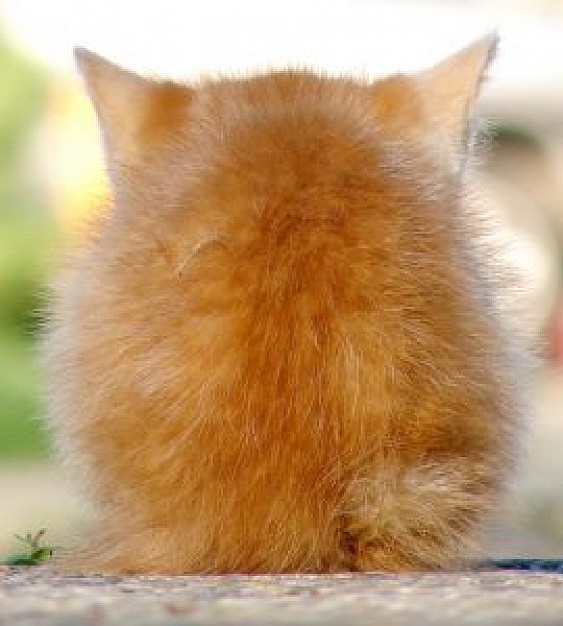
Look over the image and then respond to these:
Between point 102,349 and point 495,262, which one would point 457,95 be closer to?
point 495,262

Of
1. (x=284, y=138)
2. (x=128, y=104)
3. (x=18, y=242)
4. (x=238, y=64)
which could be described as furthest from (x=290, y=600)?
(x=238, y=64)

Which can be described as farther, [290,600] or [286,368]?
[286,368]

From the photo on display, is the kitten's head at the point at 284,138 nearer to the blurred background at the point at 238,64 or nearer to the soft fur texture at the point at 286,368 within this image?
the soft fur texture at the point at 286,368

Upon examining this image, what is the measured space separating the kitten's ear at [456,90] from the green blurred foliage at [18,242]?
6917 mm

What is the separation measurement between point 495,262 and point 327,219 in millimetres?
670

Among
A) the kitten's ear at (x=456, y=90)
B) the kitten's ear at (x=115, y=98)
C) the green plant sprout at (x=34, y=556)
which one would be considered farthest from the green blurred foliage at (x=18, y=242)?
the kitten's ear at (x=456, y=90)

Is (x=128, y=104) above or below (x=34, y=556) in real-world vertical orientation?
above

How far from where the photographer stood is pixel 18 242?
14602mm

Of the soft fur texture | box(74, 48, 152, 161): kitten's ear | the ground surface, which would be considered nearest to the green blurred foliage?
box(74, 48, 152, 161): kitten's ear

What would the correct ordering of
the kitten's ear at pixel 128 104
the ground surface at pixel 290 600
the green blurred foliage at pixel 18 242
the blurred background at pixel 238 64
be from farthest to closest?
the blurred background at pixel 238 64 < the green blurred foliage at pixel 18 242 < the kitten's ear at pixel 128 104 < the ground surface at pixel 290 600

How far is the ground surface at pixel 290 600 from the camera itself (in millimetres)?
3244

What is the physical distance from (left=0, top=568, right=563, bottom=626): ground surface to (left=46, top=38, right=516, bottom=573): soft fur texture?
5.8 inches

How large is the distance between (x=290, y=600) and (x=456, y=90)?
1.77 metres

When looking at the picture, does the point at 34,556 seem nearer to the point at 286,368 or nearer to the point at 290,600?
the point at 286,368
